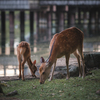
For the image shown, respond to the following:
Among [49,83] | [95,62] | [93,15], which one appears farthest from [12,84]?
[93,15]

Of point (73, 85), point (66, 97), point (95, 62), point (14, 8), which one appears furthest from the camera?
point (14, 8)

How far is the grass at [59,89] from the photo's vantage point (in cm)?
661

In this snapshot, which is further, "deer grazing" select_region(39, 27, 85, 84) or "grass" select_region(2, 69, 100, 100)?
"deer grazing" select_region(39, 27, 85, 84)

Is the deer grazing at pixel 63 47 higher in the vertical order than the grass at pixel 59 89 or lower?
higher

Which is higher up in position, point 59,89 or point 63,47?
point 63,47

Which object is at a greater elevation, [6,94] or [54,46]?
[54,46]

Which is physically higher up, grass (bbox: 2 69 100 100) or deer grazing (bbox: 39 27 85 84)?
deer grazing (bbox: 39 27 85 84)

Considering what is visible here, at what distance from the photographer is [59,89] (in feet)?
24.1

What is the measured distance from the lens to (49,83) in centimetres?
807

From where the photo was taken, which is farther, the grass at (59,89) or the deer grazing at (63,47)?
the deer grazing at (63,47)

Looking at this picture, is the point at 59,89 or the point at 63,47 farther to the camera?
the point at 63,47

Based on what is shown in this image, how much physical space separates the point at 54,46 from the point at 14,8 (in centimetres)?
1907

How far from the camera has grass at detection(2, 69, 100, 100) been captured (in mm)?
6605

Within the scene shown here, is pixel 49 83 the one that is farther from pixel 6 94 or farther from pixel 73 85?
pixel 6 94
